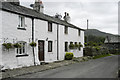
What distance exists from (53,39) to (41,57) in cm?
326

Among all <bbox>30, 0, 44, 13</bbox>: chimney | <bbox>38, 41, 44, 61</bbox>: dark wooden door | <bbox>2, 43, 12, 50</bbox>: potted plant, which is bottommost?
<bbox>38, 41, 44, 61</bbox>: dark wooden door

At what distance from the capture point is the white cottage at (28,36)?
1121 cm

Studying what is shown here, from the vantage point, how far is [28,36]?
1337cm

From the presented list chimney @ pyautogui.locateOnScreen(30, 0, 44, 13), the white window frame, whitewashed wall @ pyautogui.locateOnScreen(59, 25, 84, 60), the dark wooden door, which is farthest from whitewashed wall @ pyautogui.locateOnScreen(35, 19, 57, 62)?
chimney @ pyautogui.locateOnScreen(30, 0, 44, 13)

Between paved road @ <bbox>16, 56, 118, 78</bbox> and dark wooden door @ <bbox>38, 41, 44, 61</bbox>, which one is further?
dark wooden door @ <bbox>38, 41, 44, 61</bbox>

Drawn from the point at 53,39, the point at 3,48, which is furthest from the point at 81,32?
the point at 3,48

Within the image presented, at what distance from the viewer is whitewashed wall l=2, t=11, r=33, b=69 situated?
11055 mm

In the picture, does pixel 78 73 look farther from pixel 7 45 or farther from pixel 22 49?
pixel 7 45

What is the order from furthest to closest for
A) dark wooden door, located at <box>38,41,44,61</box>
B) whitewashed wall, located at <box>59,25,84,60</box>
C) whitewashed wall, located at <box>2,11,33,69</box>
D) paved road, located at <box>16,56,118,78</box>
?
whitewashed wall, located at <box>59,25,84,60</box>
dark wooden door, located at <box>38,41,44,61</box>
whitewashed wall, located at <box>2,11,33,69</box>
paved road, located at <box>16,56,118,78</box>

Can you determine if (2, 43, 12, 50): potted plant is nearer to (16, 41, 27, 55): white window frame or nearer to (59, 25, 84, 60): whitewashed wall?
(16, 41, 27, 55): white window frame

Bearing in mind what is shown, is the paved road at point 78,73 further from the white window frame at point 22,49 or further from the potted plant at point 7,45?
the white window frame at point 22,49

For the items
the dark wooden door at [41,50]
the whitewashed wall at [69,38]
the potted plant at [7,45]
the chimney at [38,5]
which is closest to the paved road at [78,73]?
the potted plant at [7,45]

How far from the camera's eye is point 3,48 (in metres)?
10.8

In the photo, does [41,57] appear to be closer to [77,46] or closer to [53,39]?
[53,39]
